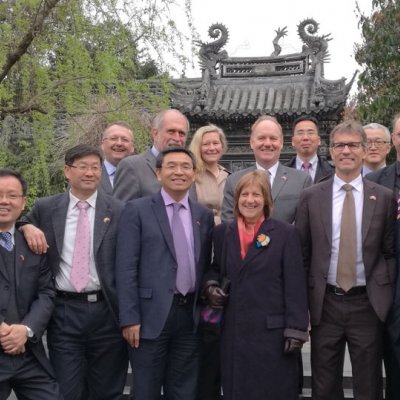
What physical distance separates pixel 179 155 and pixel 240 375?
4.53 feet

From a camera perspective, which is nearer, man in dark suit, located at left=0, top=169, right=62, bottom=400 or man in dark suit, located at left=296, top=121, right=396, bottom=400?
man in dark suit, located at left=0, top=169, right=62, bottom=400

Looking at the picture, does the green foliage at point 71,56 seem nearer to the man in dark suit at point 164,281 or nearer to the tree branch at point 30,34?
the tree branch at point 30,34

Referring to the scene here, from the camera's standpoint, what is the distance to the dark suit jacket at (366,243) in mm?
3512

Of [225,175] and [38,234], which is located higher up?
[225,175]

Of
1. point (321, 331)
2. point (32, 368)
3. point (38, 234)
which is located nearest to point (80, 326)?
point (32, 368)

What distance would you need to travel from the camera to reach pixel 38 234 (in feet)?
11.4

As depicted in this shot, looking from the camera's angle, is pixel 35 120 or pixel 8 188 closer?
pixel 8 188

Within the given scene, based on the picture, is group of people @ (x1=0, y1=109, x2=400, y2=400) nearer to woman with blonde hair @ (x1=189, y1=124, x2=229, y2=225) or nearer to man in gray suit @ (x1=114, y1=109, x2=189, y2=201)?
man in gray suit @ (x1=114, y1=109, x2=189, y2=201)

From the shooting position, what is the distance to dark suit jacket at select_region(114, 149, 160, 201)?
13.8 ft

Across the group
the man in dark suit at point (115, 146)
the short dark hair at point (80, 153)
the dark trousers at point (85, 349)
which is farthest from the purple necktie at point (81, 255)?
the man in dark suit at point (115, 146)

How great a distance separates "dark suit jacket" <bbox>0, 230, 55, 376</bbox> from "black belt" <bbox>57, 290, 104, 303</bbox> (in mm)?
96

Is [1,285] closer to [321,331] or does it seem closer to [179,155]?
[179,155]

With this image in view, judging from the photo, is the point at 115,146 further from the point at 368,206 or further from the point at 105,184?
the point at 368,206

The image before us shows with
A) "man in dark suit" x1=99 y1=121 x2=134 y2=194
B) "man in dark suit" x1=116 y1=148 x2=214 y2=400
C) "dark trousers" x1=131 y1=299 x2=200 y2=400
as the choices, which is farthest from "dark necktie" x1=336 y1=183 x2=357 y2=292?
"man in dark suit" x1=99 y1=121 x2=134 y2=194
